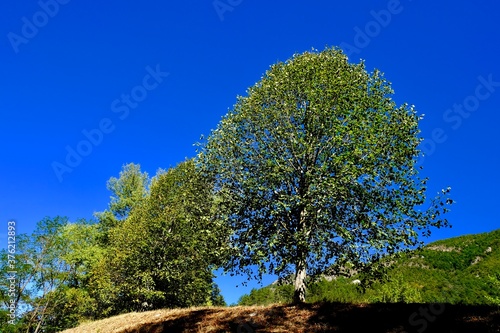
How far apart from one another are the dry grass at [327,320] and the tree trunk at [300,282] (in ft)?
14.7

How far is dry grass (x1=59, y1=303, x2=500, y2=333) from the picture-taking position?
10211mm

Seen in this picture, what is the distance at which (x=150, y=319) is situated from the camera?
60.0 feet

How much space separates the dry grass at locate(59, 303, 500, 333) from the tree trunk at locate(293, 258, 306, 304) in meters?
4.49

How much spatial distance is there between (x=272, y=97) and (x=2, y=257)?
43421 millimetres

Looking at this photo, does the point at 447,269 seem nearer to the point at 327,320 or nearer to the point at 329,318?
the point at 329,318

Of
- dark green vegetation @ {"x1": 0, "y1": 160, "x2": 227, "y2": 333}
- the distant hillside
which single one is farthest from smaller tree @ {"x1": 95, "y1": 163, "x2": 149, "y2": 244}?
the distant hillside

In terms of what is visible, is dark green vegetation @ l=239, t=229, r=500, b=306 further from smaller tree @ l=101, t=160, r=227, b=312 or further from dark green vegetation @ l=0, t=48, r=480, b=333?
dark green vegetation @ l=0, t=48, r=480, b=333

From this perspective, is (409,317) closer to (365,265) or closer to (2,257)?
(365,265)

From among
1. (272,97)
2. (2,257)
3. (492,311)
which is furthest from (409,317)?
(2,257)

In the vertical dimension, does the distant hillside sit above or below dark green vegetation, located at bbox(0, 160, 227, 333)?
below

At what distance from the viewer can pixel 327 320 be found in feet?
39.8

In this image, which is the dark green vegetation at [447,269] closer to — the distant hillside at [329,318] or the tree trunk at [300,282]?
the tree trunk at [300,282]

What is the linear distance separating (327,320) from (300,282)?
7.67m

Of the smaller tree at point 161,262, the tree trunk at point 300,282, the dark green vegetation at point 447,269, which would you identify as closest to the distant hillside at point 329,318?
the tree trunk at point 300,282
